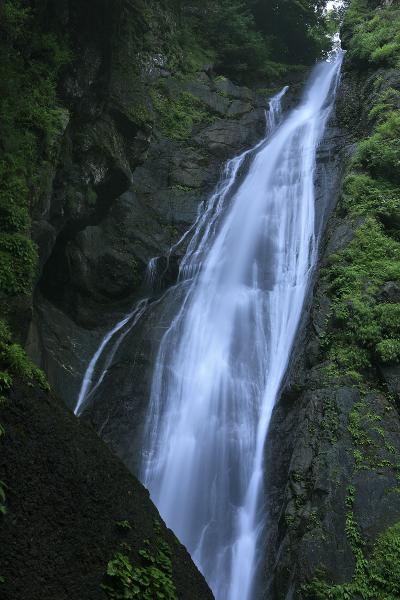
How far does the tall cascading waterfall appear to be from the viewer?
29.9ft

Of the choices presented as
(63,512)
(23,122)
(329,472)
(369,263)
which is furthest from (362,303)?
(63,512)

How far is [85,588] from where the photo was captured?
443 cm

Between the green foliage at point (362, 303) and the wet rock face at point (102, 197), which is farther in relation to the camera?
the wet rock face at point (102, 197)

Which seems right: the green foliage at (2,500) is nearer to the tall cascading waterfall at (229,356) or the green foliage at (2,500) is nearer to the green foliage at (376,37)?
the tall cascading waterfall at (229,356)

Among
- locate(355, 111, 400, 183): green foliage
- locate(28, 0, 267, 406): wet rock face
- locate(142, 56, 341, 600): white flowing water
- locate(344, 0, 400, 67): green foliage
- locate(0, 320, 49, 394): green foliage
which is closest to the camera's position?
locate(0, 320, 49, 394): green foliage

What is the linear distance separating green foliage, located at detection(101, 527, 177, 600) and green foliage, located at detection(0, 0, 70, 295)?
14.2 feet

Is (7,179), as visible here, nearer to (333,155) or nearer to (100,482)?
(100,482)

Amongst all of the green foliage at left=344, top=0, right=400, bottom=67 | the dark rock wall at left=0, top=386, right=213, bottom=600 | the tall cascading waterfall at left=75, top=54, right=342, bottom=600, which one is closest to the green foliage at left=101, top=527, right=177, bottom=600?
the dark rock wall at left=0, top=386, right=213, bottom=600

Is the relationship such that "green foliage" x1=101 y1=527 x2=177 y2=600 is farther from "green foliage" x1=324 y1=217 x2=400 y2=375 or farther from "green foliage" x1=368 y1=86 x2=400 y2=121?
"green foliage" x1=368 y1=86 x2=400 y2=121

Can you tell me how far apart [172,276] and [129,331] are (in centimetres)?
256

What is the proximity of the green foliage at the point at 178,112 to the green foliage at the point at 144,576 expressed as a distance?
675 inches

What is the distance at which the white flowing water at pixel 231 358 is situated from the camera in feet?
29.8

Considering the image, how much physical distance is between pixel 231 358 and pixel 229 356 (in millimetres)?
97

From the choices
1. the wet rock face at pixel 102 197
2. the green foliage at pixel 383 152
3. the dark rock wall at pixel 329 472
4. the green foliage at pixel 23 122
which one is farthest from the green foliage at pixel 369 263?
the green foliage at pixel 23 122
